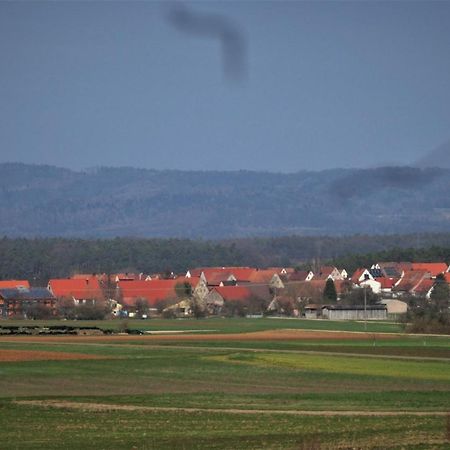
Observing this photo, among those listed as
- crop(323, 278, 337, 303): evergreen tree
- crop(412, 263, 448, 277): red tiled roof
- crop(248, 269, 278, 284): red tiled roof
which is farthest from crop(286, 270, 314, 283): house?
crop(323, 278, 337, 303): evergreen tree

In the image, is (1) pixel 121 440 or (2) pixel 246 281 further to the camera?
(2) pixel 246 281

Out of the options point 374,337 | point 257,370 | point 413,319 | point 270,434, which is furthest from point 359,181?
point 413,319

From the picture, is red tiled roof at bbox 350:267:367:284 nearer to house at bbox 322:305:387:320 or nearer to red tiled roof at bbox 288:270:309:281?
red tiled roof at bbox 288:270:309:281

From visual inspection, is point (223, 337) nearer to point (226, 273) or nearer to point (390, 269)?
point (226, 273)

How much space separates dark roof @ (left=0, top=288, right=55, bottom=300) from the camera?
146250 millimetres

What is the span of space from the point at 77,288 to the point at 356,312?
36.6 metres

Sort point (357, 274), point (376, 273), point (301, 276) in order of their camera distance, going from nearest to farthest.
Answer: point (376, 273) < point (357, 274) < point (301, 276)

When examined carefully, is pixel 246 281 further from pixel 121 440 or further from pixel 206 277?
pixel 121 440

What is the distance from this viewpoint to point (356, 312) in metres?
139

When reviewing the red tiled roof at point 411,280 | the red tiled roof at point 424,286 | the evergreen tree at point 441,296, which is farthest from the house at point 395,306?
the red tiled roof at point 411,280

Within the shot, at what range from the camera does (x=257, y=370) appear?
6362cm

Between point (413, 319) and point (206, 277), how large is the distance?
3087 inches

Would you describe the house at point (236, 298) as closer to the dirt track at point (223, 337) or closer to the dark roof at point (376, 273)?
the dark roof at point (376, 273)

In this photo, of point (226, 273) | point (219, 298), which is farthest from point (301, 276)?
point (219, 298)
